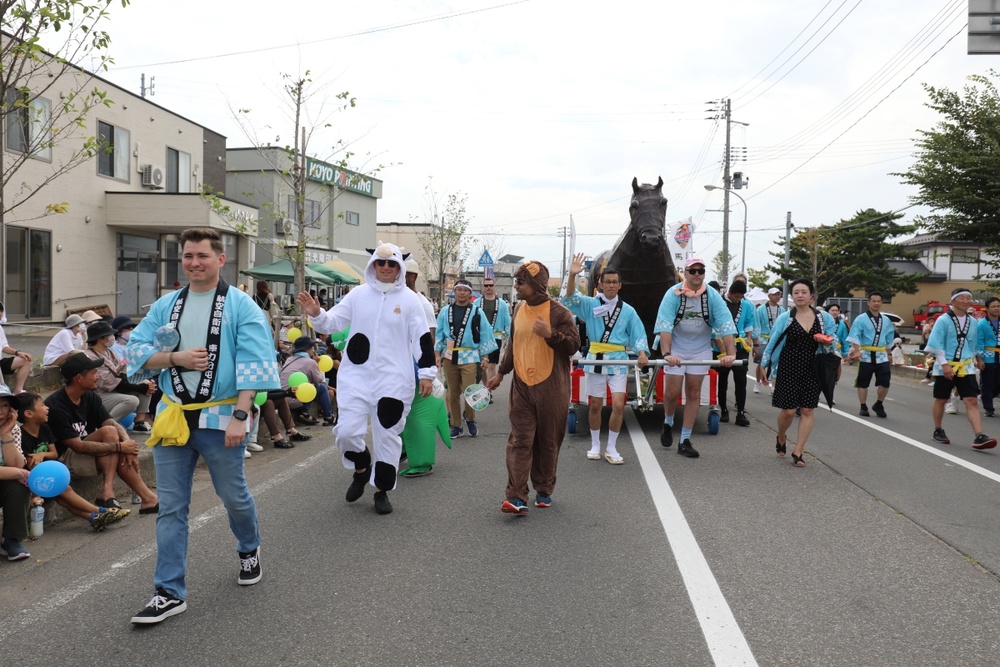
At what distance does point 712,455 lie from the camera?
7922mm

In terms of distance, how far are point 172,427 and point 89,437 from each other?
2.39 meters

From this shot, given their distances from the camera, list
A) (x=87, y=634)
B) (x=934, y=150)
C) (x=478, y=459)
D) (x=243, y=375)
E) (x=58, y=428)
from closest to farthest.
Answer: (x=87, y=634) < (x=243, y=375) < (x=58, y=428) < (x=478, y=459) < (x=934, y=150)

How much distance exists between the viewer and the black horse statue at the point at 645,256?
932 centimetres

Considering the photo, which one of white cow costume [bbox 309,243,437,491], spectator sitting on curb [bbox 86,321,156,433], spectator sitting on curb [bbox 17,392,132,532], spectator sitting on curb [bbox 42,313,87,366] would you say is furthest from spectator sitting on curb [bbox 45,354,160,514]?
spectator sitting on curb [bbox 42,313,87,366]

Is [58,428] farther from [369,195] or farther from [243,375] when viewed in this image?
[369,195]

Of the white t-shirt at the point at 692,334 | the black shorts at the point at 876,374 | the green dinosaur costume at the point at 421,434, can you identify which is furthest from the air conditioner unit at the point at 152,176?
the black shorts at the point at 876,374

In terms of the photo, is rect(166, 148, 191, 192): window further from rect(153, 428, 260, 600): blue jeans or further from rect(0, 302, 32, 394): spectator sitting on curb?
rect(153, 428, 260, 600): blue jeans

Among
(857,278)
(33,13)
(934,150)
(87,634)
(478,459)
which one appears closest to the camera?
(87,634)

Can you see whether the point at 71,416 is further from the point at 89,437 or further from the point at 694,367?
the point at 694,367

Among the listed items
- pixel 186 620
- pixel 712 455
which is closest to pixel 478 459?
pixel 712 455

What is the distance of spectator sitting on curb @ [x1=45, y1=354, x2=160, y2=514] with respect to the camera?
17.9ft

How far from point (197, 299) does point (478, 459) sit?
13.9 feet

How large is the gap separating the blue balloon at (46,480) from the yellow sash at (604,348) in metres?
4.84

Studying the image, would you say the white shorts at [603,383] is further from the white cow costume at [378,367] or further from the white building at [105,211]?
the white building at [105,211]
